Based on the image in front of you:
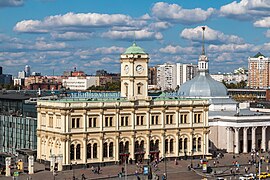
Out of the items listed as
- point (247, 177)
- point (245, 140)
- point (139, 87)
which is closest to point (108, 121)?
point (139, 87)

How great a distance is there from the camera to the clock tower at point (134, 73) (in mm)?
112625

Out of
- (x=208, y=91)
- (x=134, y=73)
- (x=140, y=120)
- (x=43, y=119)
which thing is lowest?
(x=140, y=120)

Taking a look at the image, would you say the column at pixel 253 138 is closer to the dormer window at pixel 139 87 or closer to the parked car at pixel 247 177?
the dormer window at pixel 139 87

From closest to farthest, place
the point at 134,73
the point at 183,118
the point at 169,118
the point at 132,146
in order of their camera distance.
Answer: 1. the point at 132,146
2. the point at 134,73
3. the point at 169,118
4. the point at 183,118

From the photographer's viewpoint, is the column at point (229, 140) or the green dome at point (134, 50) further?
the column at point (229, 140)

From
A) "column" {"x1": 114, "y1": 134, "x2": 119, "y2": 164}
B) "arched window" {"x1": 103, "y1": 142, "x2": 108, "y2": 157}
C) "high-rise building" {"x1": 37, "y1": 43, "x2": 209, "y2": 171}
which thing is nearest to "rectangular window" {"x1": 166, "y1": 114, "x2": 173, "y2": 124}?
"high-rise building" {"x1": 37, "y1": 43, "x2": 209, "y2": 171}

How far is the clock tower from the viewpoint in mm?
112625

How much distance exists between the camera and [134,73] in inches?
4449

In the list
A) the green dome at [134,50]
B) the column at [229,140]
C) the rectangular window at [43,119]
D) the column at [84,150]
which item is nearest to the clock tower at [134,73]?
the green dome at [134,50]

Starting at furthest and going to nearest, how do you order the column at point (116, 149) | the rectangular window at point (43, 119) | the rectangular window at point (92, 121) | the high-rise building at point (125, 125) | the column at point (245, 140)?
the column at point (245, 140), the rectangular window at point (43, 119), the column at point (116, 149), the rectangular window at point (92, 121), the high-rise building at point (125, 125)

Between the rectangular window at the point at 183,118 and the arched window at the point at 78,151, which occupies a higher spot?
the rectangular window at the point at 183,118

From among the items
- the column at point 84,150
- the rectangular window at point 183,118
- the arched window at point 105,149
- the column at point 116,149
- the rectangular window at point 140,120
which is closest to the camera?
the column at point 84,150

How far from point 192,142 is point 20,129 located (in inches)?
1330

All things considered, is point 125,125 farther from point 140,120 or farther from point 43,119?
point 43,119
